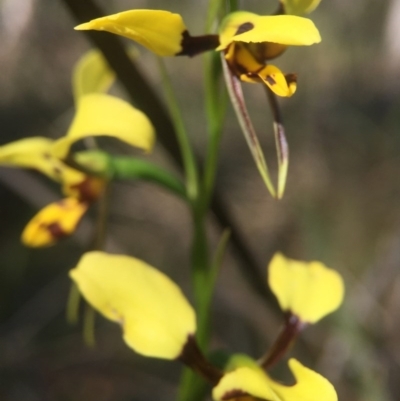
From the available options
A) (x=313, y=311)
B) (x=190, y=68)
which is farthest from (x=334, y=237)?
(x=190, y=68)

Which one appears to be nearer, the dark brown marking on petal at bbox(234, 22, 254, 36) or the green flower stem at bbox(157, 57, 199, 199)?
the dark brown marking on petal at bbox(234, 22, 254, 36)

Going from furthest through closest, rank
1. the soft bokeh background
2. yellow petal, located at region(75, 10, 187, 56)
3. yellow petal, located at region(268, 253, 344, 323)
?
the soft bokeh background → yellow petal, located at region(268, 253, 344, 323) → yellow petal, located at region(75, 10, 187, 56)

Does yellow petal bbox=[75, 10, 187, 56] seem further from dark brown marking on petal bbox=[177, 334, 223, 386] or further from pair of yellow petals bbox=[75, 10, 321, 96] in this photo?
dark brown marking on petal bbox=[177, 334, 223, 386]

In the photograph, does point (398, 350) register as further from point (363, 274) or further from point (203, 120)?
point (203, 120)

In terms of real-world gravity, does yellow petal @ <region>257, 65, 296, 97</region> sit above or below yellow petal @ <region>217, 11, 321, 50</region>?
below

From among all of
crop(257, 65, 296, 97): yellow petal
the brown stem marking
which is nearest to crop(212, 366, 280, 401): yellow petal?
the brown stem marking

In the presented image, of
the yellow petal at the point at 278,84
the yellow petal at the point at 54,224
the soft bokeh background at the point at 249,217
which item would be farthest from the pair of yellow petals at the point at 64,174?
the soft bokeh background at the point at 249,217
